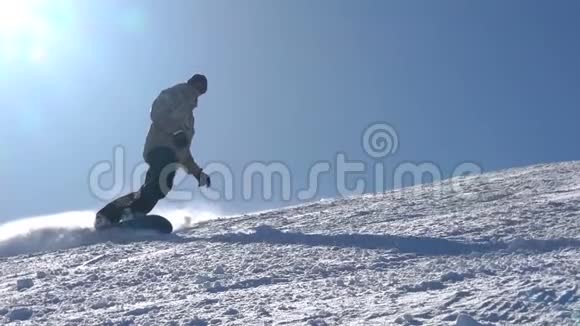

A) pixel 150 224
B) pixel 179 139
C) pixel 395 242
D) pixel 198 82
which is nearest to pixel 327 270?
pixel 395 242

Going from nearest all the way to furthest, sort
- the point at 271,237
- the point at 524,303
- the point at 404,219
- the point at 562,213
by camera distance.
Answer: the point at 524,303 < the point at 562,213 < the point at 271,237 < the point at 404,219

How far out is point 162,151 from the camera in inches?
391

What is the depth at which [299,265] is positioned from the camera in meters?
6.29

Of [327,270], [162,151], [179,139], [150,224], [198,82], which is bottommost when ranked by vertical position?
[327,270]

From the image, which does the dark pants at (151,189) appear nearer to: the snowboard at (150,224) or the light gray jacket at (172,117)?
the light gray jacket at (172,117)

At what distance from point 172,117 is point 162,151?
420 mm

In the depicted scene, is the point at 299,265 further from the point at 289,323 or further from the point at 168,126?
the point at 168,126

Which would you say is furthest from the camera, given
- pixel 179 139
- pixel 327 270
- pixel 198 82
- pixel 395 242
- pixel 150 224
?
pixel 198 82

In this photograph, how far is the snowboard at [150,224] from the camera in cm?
939

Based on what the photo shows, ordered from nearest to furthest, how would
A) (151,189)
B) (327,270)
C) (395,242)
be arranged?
(327,270), (395,242), (151,189)

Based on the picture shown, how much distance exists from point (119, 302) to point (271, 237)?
2705mm

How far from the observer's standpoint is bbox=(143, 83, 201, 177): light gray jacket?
32.4 ft

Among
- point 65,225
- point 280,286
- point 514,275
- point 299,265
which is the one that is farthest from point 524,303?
point 65,225

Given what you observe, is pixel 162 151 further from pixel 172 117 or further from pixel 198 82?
pixel 198 82
